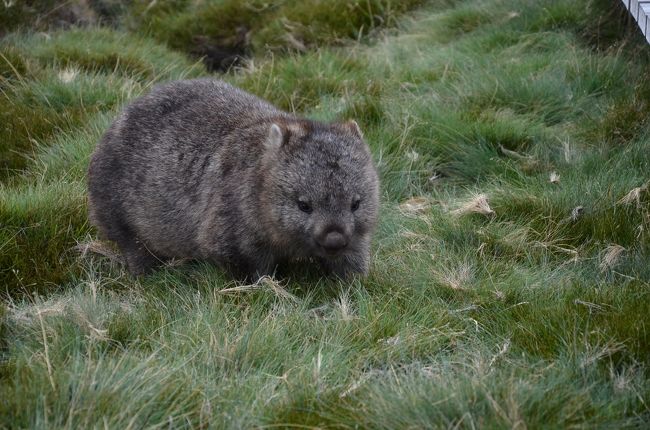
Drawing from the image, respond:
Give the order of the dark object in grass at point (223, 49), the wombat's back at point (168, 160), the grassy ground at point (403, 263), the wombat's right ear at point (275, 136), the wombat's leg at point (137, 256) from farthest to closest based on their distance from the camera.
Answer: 1. the dark object in grass at point (223, 49)
2. the wombat's leg at point (137, 256)
3. the wombat's back at point (168, 160)
4. the wombat's right ear at point (275, 136)
5. the grassy ground at point (403, 263)

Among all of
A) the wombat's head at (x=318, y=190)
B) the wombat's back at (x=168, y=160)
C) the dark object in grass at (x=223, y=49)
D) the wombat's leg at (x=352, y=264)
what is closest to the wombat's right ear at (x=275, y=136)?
the wombat's head at (x=318, y=190)

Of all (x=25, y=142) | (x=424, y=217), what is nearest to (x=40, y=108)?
(x=25, y=142)

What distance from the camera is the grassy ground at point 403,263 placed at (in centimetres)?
314

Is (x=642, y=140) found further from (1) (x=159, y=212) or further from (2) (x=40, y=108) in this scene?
(2) (x=40, y=108)

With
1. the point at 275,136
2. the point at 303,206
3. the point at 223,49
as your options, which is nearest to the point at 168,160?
the point at 275,136

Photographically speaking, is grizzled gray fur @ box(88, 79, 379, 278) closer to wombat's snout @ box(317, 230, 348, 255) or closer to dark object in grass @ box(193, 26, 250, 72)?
wombat's snout @ box(317, 230, 348, 255)

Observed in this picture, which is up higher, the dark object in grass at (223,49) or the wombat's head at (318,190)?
the wombat's head at (318,190)

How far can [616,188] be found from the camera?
5152 mm

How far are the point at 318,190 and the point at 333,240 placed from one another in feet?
0.85

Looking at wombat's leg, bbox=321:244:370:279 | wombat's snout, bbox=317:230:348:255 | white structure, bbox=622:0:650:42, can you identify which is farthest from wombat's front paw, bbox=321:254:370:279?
white structure, bbox=622:0:650:42

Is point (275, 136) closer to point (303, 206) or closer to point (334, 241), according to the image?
point (303, 206)

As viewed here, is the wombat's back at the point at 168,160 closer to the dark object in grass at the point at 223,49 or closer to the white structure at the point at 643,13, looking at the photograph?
the white structure at the point at 643,13

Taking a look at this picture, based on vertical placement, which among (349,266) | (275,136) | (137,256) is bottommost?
(137,256)

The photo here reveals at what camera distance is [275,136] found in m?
4.59
